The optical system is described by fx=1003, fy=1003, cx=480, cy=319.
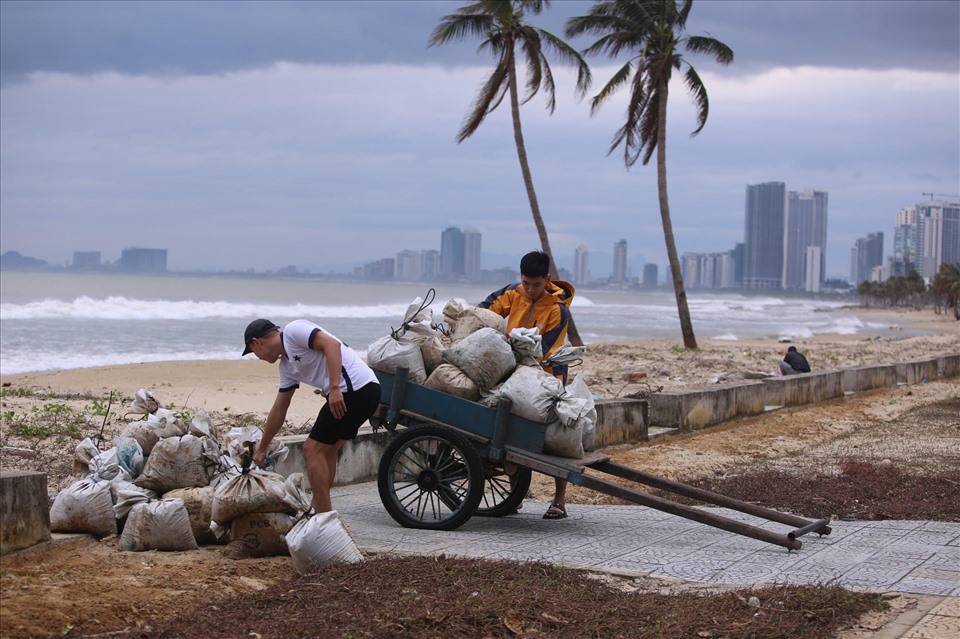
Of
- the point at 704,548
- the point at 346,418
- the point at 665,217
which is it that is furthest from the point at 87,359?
the point at 704,548

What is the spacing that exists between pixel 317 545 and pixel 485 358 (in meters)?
1.90

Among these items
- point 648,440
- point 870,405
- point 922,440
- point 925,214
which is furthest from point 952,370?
point 925,214

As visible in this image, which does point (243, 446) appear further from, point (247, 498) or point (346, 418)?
point (346, 418)

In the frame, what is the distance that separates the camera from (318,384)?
19.7ft

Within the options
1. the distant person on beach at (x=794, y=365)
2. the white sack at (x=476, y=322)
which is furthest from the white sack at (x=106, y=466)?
the distant person on beach at (x=794, y=365)

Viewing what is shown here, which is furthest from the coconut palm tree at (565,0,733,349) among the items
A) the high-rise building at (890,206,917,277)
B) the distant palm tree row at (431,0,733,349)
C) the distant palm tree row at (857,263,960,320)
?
the high-rise building at (890,206,917,277)

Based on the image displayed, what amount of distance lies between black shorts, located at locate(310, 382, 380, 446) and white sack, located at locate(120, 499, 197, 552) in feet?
2.86

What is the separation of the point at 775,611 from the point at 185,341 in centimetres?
3125

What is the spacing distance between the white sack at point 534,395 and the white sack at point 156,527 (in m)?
2.07

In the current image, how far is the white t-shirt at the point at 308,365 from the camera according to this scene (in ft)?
19.1

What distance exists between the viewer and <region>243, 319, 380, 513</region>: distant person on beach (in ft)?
19.0

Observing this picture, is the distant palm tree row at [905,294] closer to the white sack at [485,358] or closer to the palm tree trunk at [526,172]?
the palm tree trunk at [526,172]

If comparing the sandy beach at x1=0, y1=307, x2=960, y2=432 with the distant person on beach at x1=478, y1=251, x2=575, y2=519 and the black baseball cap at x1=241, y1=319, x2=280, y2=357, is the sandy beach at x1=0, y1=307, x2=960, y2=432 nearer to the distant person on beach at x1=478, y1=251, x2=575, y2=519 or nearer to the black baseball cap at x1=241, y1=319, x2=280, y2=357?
the distant person on beach at x1=478, y1=251, x2=575, y2=519

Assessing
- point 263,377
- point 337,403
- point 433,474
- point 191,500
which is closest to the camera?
point 337,403
